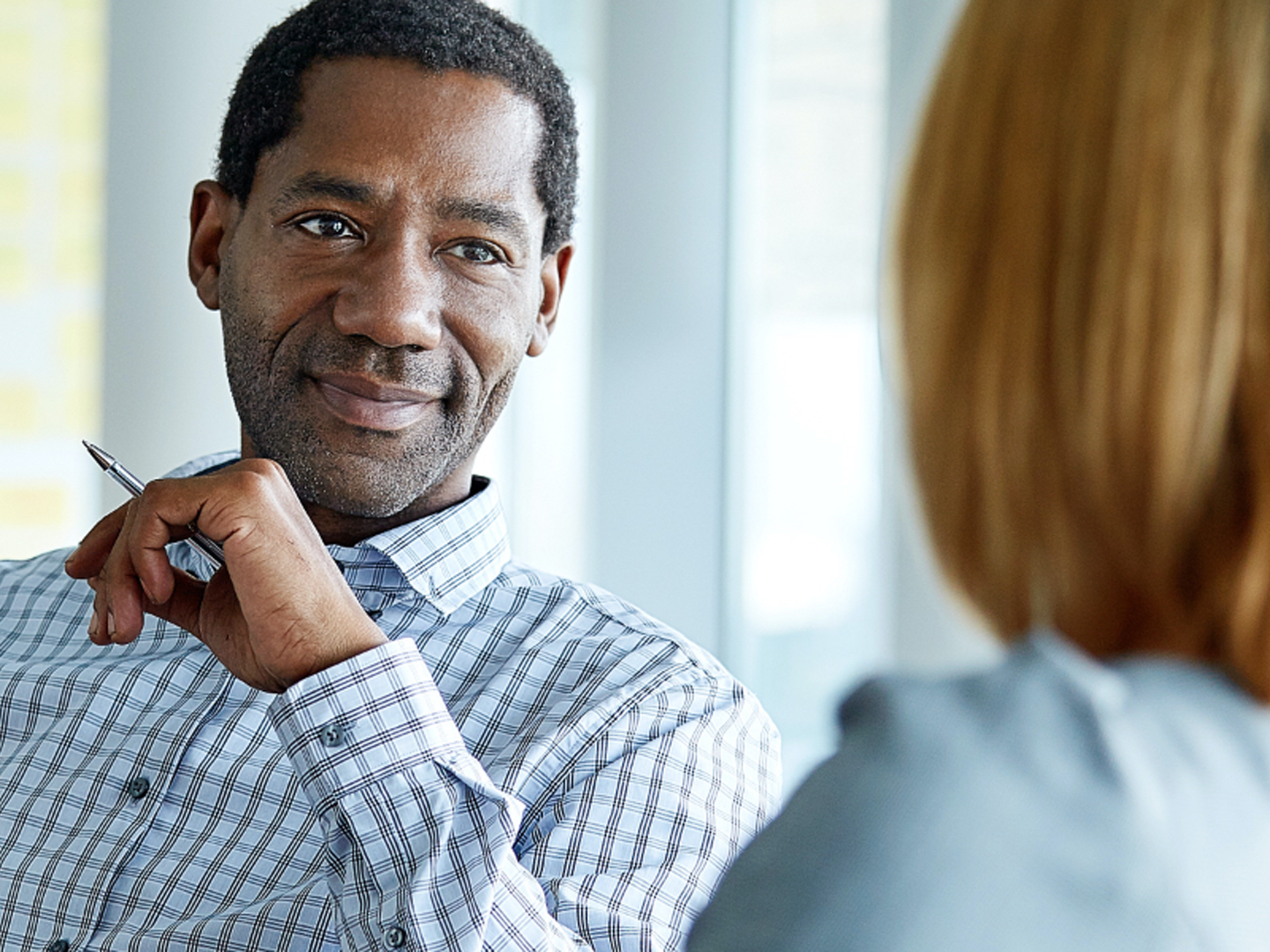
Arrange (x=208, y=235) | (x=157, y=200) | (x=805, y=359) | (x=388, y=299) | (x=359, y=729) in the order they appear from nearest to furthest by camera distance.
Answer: (x=359, y=729), (x=388, y=299), (x=208, y=235), (x=157, y=200), (x=805, y=359)

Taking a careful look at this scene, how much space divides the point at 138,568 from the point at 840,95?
5.01ft

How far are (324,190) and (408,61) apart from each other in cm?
17

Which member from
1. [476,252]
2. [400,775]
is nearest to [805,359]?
[476,252]

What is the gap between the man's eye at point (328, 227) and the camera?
4.74ft

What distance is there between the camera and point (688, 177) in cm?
240

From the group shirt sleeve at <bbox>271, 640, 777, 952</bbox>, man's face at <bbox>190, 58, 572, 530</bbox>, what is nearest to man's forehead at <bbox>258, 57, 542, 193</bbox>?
man's face at <bbox>190, 58, 572, 530</bbox>

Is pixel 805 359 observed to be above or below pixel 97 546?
above

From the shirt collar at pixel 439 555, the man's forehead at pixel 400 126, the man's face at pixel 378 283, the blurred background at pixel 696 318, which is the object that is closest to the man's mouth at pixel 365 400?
the man's face at pixel 378 283

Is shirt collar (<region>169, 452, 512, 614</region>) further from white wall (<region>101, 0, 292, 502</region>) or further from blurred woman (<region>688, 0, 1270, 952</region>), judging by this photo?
blurred woman (<region>688, 0, 1270, 952</region>)

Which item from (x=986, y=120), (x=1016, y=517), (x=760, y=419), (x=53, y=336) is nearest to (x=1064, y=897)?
(x=1016, y=517)

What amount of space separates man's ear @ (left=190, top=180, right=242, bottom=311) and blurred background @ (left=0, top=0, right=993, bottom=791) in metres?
0.73

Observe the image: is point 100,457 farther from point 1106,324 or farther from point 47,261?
point 47,261

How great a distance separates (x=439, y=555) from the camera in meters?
1.42

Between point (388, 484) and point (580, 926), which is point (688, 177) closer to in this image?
point (388, 484)
